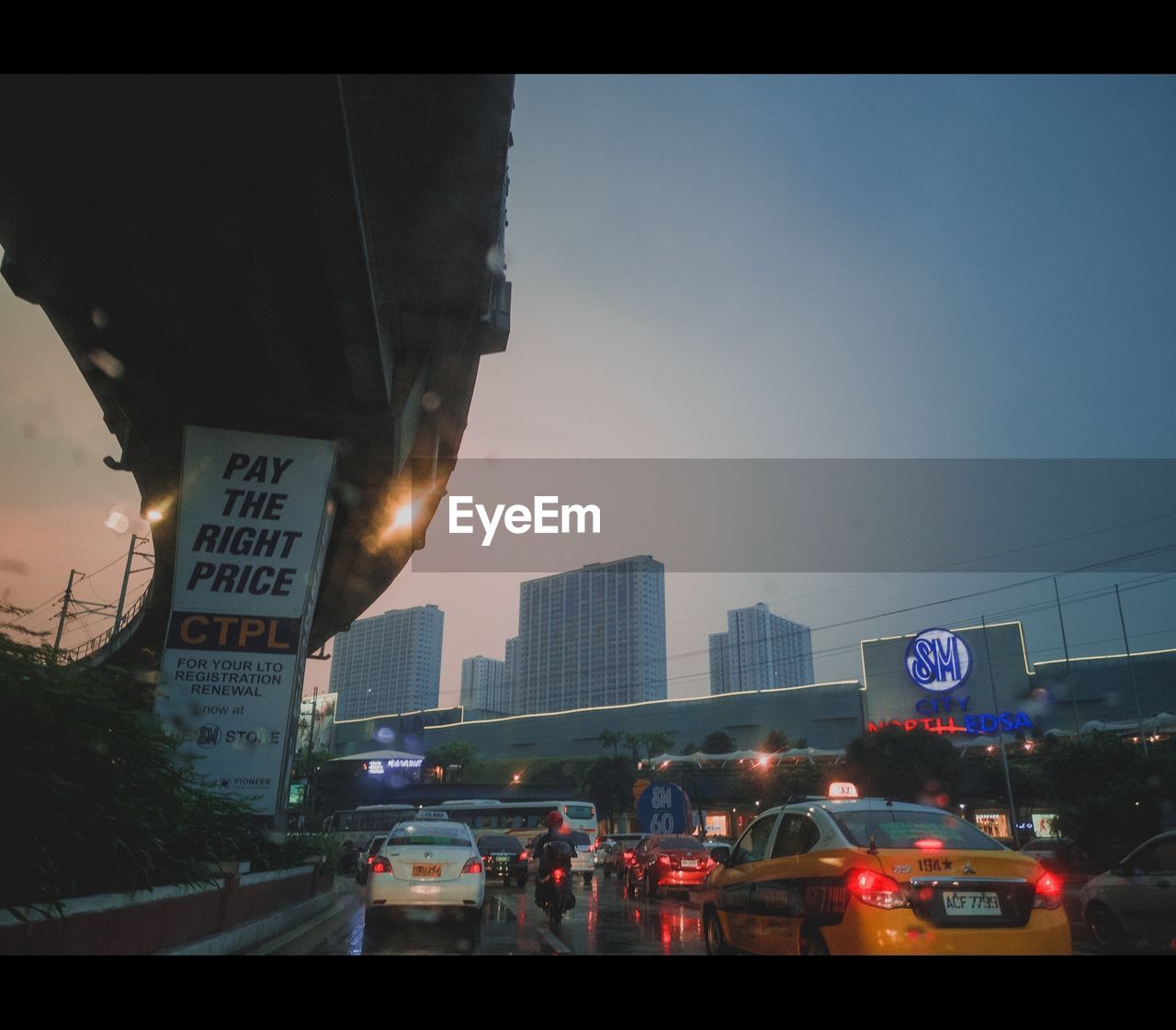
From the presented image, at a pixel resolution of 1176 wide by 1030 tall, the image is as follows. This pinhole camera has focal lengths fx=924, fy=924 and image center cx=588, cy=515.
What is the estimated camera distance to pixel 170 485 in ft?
86.1

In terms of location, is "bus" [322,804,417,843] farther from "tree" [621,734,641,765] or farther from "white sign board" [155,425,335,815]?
"tree" [621,734,641,765]

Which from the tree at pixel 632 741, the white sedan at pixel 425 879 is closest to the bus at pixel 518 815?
the white sedan at pixel 425 879

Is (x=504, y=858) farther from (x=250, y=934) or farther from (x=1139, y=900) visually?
(x=1139, y=900)

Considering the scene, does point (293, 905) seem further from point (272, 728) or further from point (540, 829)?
point (540, 829)

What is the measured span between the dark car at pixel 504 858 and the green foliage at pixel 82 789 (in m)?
17.3

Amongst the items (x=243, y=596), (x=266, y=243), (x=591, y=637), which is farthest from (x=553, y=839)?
(x=591, y=637)

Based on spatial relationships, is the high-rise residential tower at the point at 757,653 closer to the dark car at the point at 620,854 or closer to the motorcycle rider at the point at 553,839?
the dark car at the point at 620,854

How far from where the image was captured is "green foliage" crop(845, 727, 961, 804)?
47.7m

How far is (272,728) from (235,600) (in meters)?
2.77

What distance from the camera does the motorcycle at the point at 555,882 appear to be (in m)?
12.6

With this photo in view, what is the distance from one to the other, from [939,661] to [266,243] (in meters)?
66.3

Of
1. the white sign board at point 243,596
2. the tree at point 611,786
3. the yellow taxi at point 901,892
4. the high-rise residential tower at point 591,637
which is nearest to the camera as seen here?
the yellow taxi at point 901,892

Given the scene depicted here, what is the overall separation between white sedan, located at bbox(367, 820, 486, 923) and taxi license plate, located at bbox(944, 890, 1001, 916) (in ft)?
25.1
